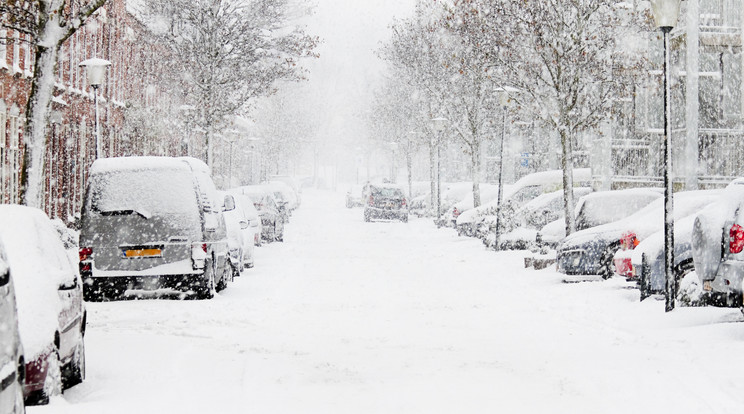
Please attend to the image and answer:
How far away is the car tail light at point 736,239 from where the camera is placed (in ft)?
31.6

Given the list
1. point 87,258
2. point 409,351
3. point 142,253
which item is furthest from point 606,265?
point 87,258

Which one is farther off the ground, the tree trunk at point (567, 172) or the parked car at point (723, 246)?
the tree trunk at point (567, 172)

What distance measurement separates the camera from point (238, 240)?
60.2ft

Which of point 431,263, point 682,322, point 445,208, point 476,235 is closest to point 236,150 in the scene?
point 445,208

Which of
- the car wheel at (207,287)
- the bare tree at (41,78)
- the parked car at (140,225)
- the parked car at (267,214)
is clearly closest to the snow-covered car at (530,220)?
the parked car at (267,214)

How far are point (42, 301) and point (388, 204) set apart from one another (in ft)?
114

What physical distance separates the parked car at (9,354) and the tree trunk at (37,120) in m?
10.6

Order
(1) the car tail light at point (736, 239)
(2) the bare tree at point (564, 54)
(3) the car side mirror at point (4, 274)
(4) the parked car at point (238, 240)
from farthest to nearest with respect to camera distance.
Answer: (2) the bare tree at point (564, 54), (4) the parked car at point (238, 240), (1) the car tail light at point (736, 239), (3) the car side mirror at point (4, 274)

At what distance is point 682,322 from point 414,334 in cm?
322

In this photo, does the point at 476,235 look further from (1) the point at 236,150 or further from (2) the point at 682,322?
(1) the point at 236,150

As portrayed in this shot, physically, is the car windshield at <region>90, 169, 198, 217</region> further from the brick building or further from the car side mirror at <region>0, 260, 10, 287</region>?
the brick building

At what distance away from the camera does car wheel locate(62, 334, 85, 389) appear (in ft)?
24.5

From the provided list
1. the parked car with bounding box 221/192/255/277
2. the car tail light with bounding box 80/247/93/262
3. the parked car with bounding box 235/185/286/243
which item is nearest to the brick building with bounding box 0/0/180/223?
the parked car with bounding box 235/185/286/243

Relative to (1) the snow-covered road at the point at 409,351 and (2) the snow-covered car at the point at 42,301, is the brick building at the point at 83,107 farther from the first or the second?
(2) the snow-covered car at the point at 42,301
